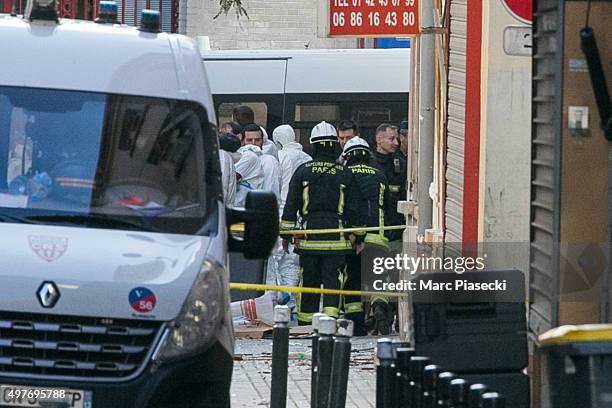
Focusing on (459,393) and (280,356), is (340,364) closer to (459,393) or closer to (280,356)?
(280,356)

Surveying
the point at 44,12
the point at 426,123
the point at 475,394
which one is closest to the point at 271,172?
the point at 426,123

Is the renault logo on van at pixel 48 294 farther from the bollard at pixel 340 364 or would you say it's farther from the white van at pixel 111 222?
the bollard at pixel 340 364

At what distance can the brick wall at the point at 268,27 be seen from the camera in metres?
30.8

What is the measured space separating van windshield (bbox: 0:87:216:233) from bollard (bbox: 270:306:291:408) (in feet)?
5.14

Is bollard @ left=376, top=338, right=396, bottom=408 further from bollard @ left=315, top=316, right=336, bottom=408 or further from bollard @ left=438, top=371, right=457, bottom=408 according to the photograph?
bollard @ left=315, top=316, right=336, bottom=408

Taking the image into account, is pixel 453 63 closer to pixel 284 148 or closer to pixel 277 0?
pixel 284 148

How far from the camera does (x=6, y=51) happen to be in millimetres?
7465

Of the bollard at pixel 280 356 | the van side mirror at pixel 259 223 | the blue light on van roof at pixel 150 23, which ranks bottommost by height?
the bollard at pixel 280 356

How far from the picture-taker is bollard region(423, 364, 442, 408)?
5.77 m

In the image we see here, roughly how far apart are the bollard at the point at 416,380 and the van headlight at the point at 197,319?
114 cm

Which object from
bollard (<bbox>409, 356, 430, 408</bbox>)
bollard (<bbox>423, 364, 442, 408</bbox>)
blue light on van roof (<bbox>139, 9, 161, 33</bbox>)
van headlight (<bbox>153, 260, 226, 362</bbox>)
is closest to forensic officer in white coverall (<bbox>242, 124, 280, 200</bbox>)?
A: blue light on van roof (<bbox>139, 9, 161, 33</bbox>)

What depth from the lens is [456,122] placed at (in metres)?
11.0

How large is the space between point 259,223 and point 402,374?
1368 millimetres

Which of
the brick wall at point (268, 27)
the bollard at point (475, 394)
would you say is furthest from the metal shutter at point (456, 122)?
the brick wall at point (268, 27)
